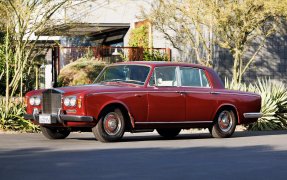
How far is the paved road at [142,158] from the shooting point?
9.74 meters

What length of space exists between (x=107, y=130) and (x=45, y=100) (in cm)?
151

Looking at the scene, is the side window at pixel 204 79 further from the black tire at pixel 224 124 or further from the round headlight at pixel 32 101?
the round headlight at pixel 32 101

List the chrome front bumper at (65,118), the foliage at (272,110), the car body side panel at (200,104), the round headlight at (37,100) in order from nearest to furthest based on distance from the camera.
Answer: the chrome front bumper at (65,118)
the round headlight at (37,100)
the car body side panel at (200,104)
the foliage at (272,110)

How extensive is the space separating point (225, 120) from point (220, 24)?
278 inches

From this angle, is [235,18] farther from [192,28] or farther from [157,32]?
[157,32]

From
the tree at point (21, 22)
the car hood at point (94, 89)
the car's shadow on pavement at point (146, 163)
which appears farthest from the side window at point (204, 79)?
the tree at point (21, 22)

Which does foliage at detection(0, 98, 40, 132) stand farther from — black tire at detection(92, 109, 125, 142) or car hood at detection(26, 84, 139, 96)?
black tire at detection(92, 109, 125, 142)

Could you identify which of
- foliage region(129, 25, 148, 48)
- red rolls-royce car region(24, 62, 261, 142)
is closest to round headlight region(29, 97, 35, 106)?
red rolls-royce car region(24, 62, 261, 142)

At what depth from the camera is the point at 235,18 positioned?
23.3 metres

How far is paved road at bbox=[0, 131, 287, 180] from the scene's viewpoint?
32.0 ft

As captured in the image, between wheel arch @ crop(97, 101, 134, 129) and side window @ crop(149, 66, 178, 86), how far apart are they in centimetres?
90

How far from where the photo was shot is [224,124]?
16719 mm

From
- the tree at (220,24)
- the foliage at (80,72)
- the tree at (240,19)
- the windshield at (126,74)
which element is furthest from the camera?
the foliage at (80,72)

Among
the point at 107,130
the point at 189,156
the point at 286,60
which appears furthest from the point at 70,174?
the point at 286,60
